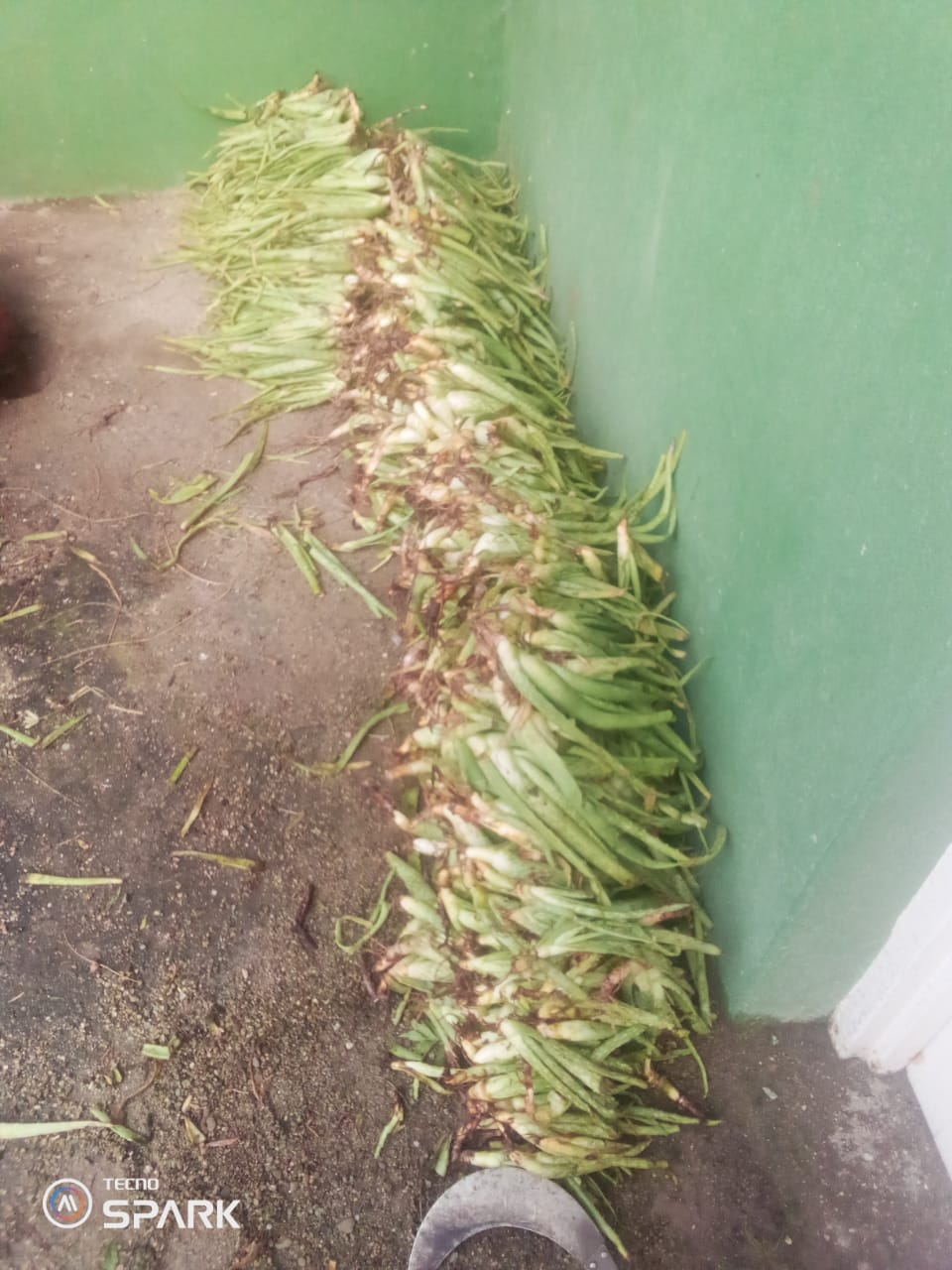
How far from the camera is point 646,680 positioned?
1.92 metres

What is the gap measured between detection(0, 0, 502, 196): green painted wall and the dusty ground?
1614mm

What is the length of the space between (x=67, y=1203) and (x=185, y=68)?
12.8 ft

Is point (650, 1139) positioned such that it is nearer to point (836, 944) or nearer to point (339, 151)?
point (836, 944)

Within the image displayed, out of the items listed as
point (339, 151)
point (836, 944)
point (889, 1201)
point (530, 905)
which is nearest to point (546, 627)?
point (530, 905)

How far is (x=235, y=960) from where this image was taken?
1.90 m

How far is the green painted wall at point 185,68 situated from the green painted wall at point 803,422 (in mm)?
1590

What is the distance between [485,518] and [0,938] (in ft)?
4.74

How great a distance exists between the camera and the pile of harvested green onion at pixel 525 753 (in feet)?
5.42

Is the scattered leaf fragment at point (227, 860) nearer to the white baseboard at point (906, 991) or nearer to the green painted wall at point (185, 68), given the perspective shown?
the white baseboard at point (906, 991)

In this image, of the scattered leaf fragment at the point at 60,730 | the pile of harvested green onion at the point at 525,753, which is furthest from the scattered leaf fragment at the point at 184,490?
the scattered leaf fragment at the point at 60,730

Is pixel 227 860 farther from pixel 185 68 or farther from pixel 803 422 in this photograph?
pixel 185 68

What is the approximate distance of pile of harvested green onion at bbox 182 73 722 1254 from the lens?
165 cm

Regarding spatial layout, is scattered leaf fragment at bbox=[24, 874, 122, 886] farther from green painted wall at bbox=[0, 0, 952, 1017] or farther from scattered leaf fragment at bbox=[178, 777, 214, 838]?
green painted wall at bbox=[0, 0, 952, 1017]

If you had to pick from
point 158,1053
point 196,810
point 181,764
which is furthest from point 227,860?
point 158,1053
